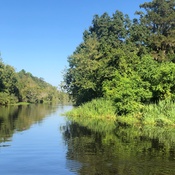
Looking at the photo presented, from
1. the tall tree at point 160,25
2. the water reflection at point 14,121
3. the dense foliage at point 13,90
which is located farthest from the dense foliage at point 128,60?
the dense foliage at point 13,90

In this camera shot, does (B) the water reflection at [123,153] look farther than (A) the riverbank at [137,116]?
No

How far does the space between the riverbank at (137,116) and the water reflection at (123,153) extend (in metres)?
5.96

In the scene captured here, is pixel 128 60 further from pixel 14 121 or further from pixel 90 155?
pixel 90 155

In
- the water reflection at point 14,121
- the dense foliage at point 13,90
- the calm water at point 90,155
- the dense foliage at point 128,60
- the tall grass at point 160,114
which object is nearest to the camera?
the calm water at point 90,155

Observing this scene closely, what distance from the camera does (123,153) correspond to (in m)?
18.4

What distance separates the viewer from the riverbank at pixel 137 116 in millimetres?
33281

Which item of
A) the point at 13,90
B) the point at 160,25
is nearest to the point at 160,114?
the point at 160,25

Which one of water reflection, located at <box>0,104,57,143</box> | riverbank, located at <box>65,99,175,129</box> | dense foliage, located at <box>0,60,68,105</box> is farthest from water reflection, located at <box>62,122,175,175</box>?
dense foliage, located at <box>0,60,68,105</box>

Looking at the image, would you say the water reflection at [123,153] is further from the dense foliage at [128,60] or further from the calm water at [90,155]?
the dense foliage at [128,60]

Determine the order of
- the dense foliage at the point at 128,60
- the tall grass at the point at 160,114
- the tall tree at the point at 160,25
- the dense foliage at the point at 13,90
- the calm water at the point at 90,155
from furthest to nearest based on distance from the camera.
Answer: the dense foliage at the point at 13,90 → the tall tree at the point at 160,25 → the dense foliage at the point at 128,60 → the tall grass at the point at 160,114 → the calm water at the point at 90,155

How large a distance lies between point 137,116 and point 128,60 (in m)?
14.4

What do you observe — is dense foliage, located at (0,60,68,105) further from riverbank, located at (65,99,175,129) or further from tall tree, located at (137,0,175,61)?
riverbank, located at (65,99,175,129)

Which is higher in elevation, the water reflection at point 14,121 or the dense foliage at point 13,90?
the dense foliage at point 13,90

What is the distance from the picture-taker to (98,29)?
69125 mm
